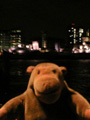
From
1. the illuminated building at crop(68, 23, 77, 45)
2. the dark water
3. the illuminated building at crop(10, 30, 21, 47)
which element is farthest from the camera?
the illuminated building at crop(10, 30, 21, 47)

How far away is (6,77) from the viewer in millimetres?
10773

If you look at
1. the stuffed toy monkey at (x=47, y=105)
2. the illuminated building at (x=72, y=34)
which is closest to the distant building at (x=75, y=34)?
the illuminated building at (x=72, y=34)

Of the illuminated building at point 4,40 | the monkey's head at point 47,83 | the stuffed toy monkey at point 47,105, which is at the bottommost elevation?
the stuffed toy monkey at point 47,105

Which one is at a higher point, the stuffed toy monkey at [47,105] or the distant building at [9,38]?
the distant building at [9,38]

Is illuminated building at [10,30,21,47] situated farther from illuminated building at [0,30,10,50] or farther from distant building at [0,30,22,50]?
illuminated building at [0,30,10,50]

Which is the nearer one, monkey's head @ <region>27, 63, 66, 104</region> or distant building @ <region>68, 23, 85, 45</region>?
monkey's head @ <region>27, 63, 66, 104</region>

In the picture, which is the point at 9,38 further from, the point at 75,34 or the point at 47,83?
the point at 47,83

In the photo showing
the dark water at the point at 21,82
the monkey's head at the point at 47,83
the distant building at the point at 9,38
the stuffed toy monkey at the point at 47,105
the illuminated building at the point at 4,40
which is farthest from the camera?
the distant building at the point at 9,38

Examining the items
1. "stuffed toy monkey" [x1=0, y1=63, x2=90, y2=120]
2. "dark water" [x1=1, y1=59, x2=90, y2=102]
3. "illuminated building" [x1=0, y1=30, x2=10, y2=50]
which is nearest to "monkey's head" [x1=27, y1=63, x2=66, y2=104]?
"stuffed toy monkey" [x1=0, y1=63, x2=90, y2=120]

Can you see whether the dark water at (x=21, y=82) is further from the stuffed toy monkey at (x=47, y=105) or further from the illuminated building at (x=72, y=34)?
the illuminated building at (x=72, y=34)

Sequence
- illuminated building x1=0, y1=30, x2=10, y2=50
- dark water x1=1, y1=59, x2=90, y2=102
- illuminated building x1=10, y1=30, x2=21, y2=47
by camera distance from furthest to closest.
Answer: illuminated building x1=10, y1=30, x2=21, y2=47, illuminated building x1=0, y1=30, x2=10, y2=50, dark water x1=1, y1=59, x2=90, y2=102

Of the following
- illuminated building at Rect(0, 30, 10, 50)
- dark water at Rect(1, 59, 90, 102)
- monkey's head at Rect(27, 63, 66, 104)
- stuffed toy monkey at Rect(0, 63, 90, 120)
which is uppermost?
illuminated building at Rect(0, 30, 10, 50)

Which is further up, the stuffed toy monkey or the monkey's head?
the monkey's head

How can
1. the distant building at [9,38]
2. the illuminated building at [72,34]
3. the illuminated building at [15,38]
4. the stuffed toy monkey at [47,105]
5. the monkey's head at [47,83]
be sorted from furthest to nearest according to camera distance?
the illuminated building at [15,38] → the distant building at [9,38] → the illuminated building at [72,34] → the stuffed toy monkey at [47,105] → the monkey's head at [47,83]
